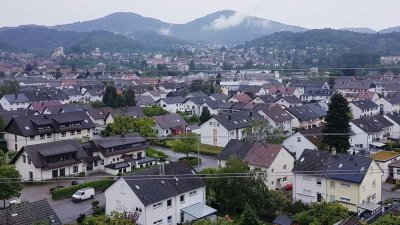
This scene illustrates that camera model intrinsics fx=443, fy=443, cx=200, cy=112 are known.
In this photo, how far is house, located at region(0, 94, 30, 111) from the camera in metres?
37.7

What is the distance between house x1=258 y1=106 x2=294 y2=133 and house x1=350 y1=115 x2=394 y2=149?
190 inches

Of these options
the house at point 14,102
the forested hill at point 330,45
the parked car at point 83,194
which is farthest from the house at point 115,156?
the forested hill at point 330,45

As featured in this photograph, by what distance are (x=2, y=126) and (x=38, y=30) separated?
528 feet

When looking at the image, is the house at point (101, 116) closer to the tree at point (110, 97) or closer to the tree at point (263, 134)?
the tree at point (110, 97)

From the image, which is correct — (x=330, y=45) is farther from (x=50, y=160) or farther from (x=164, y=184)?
(x=164, y=184)

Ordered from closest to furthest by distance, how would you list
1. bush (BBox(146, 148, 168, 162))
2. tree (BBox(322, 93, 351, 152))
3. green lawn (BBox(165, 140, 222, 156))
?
1. tree (BBox(322, 93, 351, 152))
2. bush (BBox(146, 148, 168, 162))
3. green lawn (BBox(165, 140, 222, 156))

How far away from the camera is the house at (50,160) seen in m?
17.5

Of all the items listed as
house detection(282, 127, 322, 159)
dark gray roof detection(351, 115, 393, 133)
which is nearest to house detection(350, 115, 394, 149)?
dark gray roof detection(351, 115, 393, 133)

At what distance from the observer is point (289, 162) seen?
1730 centimetres

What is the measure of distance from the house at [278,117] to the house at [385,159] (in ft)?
27.6

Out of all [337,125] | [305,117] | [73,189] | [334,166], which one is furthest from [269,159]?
[305,117]

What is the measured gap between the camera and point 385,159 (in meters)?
17.8

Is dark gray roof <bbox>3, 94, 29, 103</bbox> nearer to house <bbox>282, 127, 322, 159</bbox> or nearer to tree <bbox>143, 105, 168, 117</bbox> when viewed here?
tree <bbox>143, 105, 168, 117</bbox>

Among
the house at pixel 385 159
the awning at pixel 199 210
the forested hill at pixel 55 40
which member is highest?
the forested hill at pixel 55 40
